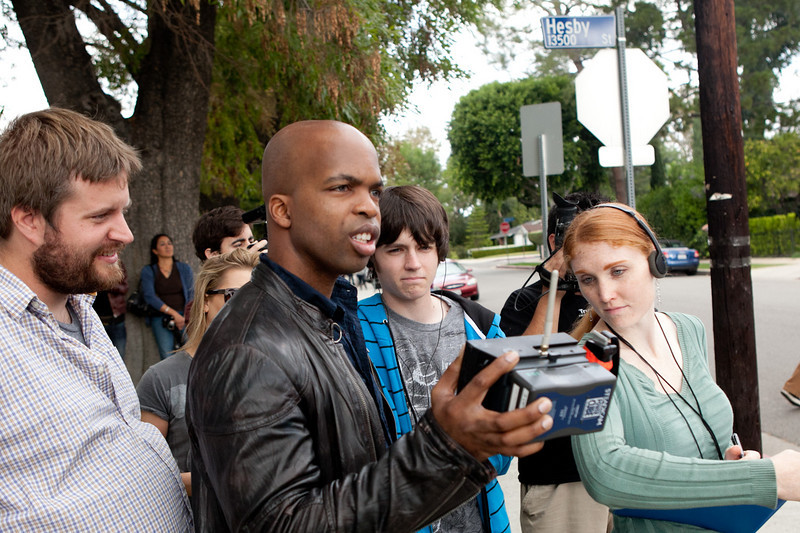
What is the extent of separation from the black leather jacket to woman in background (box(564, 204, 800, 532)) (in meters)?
0.70

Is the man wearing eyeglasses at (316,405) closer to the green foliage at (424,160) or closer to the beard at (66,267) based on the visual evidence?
the beard at (66,267)

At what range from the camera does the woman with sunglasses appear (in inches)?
98.0

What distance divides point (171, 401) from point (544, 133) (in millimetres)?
4467

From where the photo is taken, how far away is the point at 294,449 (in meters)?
1.15

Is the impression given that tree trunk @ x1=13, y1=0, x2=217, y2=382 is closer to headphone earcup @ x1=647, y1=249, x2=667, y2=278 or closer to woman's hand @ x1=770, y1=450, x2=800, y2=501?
headphone earcup @ x1=647, y1=249, x2=667, y2=278

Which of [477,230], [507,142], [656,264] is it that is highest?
[507,142]

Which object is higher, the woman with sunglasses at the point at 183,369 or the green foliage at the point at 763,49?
the green foliage at the point at 763,49

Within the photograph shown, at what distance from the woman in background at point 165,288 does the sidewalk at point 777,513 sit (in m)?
3.44

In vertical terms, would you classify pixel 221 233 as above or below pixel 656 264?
above

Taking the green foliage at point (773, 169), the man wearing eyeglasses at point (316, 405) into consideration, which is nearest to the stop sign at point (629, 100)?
the man wearing eyeglasses at point (316, 405)

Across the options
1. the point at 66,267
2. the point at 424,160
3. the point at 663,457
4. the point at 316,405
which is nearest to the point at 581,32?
the point at 663,457

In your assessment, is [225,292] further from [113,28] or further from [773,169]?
[773,169]

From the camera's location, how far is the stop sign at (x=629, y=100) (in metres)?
4.42

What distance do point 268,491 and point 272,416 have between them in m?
0.13
